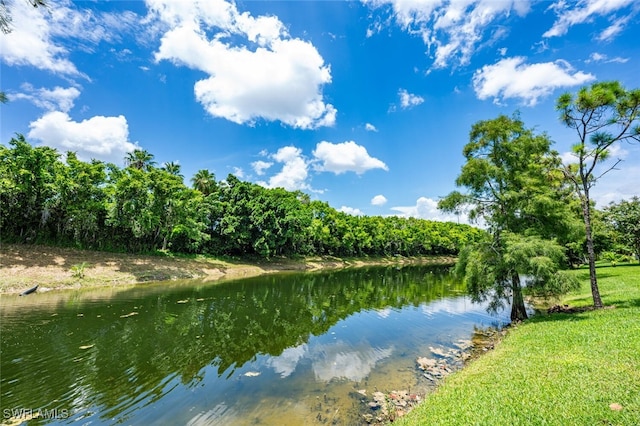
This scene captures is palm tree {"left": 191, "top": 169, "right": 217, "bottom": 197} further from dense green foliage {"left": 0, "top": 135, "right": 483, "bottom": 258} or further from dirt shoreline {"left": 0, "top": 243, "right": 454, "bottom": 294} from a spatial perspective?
dirt shoreline {"left": 0, "top": 243, "right": 454, "bottom": 294}

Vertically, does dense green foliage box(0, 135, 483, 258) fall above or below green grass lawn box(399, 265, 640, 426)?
above

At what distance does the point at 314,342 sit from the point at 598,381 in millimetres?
10645

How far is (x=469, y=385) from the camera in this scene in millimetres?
7762

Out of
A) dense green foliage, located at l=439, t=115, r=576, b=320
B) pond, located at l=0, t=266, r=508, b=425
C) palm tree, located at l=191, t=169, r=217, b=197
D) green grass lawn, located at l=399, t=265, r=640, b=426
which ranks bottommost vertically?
pond, located at l=0, t=266, r=508, b=425

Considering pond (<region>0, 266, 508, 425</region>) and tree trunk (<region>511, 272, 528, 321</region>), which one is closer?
pond (<region>0, 266, 508, 425</region>)

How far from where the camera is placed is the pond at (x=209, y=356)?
8141mm

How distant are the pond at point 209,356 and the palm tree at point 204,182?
Answer: 31.3 metres

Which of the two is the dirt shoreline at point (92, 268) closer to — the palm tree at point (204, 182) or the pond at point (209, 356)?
the pond at point (209, 356)

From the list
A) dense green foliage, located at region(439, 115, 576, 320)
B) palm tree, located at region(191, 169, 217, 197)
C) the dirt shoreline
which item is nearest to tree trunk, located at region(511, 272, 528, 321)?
dense green foliage, located at region(439, 115, 576, 320)

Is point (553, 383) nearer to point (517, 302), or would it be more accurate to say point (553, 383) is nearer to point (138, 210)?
point (517, 302)

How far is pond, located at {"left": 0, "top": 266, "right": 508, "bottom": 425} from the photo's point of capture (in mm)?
8141

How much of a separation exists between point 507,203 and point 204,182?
48.1m

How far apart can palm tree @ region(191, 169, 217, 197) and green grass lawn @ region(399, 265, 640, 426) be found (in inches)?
1986

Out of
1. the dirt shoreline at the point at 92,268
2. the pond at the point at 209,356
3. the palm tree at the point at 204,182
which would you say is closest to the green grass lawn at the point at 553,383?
the pond at the point at 209,356
